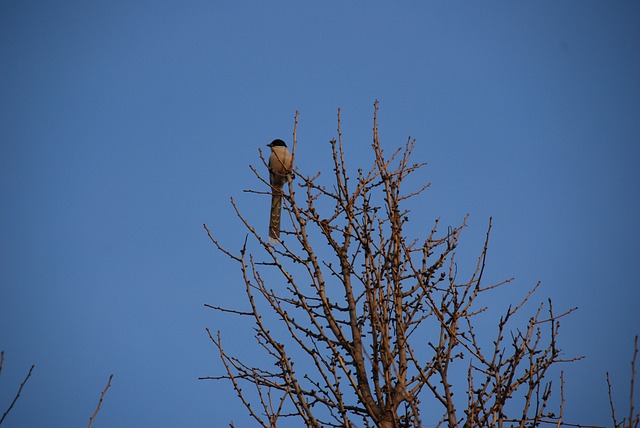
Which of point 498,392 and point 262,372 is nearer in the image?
point 498,392

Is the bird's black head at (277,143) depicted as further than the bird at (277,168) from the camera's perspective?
→ Yes

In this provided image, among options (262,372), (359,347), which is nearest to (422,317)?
(359,347)

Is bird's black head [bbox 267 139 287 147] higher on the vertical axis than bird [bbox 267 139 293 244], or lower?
higher

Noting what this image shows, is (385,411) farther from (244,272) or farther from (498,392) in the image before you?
(244,272)

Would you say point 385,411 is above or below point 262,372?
below

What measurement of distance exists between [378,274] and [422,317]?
2.20 feet

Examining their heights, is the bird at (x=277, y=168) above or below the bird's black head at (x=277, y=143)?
below

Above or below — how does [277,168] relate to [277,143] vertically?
below

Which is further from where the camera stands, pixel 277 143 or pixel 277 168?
pixel 277 143

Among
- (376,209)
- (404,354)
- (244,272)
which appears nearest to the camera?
(404,354)

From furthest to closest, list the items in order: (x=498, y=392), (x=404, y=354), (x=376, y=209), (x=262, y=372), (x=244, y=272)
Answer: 1. (x=376, y=209)
2. (x=262, y=372)
3. (x=244, y=272)
4. (x=404, y=354)
5. (x=498, y=392)

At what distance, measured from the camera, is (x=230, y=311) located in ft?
14.8

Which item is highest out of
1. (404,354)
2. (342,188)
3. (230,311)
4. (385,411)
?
(342,188)

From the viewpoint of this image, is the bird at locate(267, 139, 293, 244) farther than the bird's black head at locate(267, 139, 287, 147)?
No
